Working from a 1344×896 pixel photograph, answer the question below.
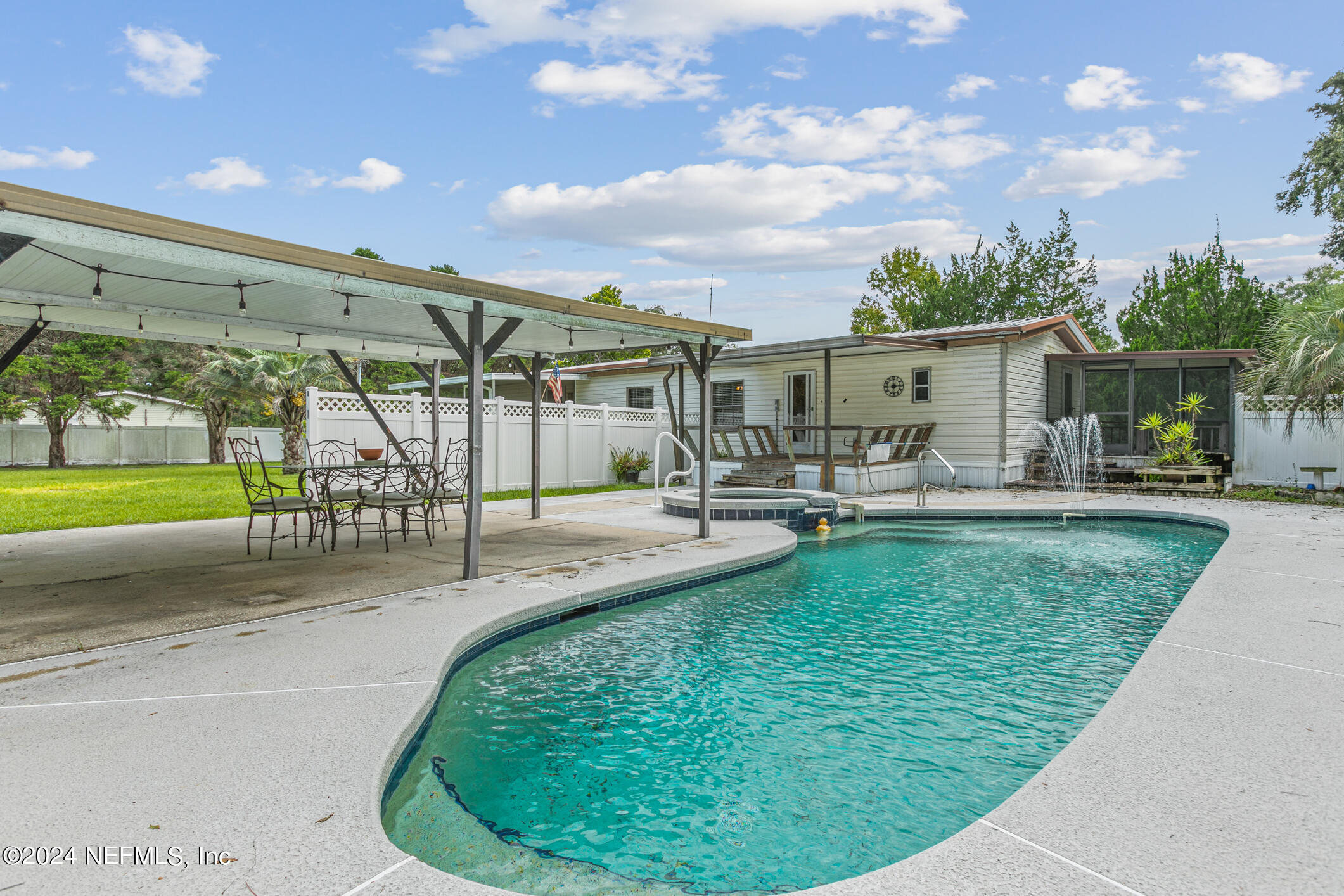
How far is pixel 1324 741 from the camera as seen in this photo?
8.62 feet

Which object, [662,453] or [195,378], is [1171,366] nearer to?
[662,453]

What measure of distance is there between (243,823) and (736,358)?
13476mm

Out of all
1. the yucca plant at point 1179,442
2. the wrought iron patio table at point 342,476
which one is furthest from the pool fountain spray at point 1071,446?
the wrought iron patio table at point 342,476

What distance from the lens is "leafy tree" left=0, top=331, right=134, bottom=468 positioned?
2083 centimetres

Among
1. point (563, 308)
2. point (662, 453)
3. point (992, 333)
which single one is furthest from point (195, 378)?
point (992, 333)

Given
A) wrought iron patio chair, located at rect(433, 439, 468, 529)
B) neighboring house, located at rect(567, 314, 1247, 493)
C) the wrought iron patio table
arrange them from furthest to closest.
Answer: neighboring house, located at rect(567, 314, 1247, 493), wrought iron patio chair, located at rect(433, 439, 468, 529), the wrought iron patio table

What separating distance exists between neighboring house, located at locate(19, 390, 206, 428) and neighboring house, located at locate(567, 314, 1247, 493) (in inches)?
724

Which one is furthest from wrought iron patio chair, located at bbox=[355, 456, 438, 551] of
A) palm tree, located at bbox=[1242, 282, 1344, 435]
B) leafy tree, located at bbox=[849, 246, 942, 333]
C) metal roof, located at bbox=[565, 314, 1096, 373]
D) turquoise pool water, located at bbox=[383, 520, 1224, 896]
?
leafy tree, located at bbox=[849, 246, 942, 333]

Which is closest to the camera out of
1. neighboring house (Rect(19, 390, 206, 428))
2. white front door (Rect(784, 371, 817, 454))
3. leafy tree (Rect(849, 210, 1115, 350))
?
white front door (Rect(784, 371, 817, 454))

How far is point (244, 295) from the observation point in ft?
19.7

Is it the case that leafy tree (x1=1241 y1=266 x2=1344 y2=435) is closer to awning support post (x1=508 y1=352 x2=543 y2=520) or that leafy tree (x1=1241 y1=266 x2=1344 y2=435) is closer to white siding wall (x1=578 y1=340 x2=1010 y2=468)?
white siding wall (x1=578 y1=340 x2=1010 y2=468)

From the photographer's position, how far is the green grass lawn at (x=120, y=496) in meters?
9.61

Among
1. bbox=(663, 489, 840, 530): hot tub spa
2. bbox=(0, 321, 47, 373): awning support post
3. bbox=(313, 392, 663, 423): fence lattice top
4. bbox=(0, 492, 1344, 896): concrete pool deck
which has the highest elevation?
bbox=(0, 321, 47, 373): awning support post

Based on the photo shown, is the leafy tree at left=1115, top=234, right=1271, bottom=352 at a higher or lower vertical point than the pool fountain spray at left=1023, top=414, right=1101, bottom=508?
higher
